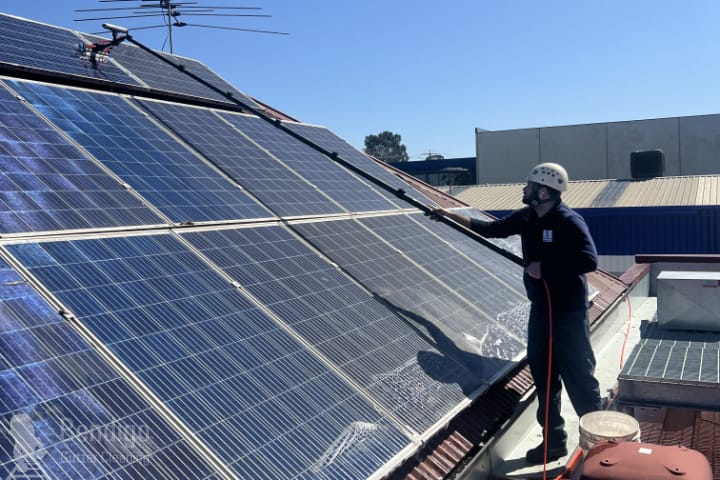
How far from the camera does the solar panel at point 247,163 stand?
30.2 ft

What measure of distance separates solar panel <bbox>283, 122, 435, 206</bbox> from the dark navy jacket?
5349 mm

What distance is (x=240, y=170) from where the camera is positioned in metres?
9.52

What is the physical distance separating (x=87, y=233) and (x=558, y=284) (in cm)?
484

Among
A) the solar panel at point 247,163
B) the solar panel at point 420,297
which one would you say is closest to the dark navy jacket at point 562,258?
the solar panel at point 420,297

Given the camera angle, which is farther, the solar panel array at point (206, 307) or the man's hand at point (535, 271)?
the man's hand at point (535, 271)

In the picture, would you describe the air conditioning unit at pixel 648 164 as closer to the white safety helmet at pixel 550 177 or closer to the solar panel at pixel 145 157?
the white safety helmet at pixel 550 177

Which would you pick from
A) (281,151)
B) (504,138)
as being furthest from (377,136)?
(281,151)

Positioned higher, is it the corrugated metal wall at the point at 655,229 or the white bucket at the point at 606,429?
the white bucket at the point at 606,429

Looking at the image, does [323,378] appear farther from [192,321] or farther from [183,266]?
[183,266]

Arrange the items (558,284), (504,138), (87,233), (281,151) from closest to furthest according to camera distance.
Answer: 1. (87,233)
2. (558,284)
3. (281,151)
4. (504,138)

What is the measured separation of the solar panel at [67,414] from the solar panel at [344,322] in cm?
204

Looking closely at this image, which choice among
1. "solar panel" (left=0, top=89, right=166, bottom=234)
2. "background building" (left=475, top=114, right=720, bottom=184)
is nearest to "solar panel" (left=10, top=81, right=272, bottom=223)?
"solar panel" (left=0, top=89, right=166, bottom=234)

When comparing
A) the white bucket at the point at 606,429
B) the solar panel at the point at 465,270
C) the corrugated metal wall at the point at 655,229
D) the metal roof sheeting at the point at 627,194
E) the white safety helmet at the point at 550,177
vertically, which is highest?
the white safety helmet at the point at 550,177

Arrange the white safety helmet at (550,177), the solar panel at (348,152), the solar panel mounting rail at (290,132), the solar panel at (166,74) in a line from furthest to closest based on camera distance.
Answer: the solar panel at (348,152)
the solar panel at (166,74)
the solar panel mounting rail at (290,132)
the white safety helmet at (550,177)
